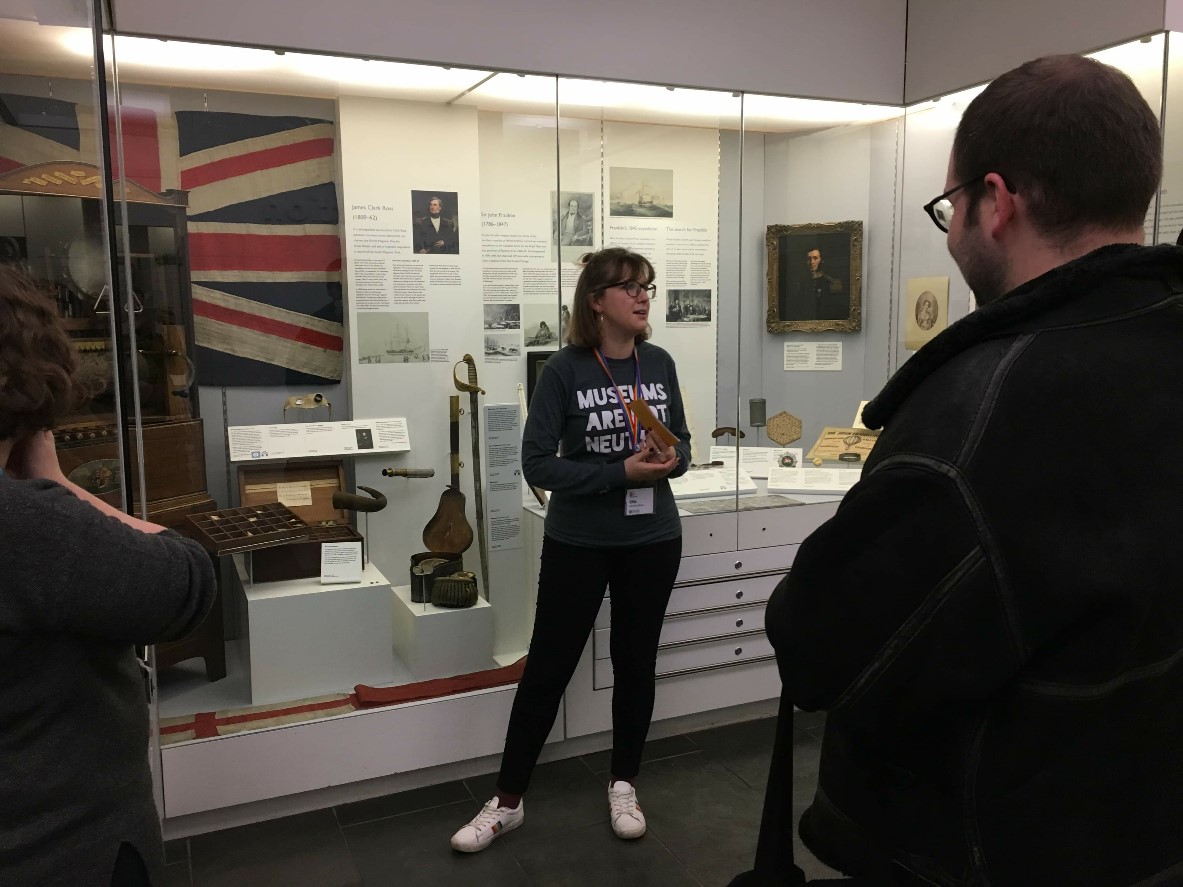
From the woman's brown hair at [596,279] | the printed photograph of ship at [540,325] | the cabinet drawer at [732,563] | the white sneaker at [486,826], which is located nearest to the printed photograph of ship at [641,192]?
the printed photograph of ship at [540,325]

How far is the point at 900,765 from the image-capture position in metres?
0.99

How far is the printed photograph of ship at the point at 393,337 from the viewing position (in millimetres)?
3174

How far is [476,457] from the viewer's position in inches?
133

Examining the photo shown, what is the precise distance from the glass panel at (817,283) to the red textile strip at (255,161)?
1.62m

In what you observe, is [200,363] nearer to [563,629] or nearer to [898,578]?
[563,629]

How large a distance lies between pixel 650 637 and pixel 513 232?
1.53 m

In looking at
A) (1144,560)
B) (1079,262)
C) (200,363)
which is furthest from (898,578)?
(200,363)

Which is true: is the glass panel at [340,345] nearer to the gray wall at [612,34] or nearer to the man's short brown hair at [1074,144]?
the gray wall at [612,34]

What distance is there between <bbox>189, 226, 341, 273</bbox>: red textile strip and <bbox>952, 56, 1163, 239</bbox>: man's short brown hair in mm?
2492

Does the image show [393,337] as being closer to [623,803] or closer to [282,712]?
[282,712]

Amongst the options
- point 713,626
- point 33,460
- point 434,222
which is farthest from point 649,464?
point 33,460

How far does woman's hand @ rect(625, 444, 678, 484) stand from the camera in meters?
2.63

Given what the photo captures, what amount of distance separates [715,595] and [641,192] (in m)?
1.57

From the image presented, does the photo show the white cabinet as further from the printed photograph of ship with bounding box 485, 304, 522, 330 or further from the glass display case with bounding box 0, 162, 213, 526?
the glass display case with bounding box 0, 162, 213, 526
